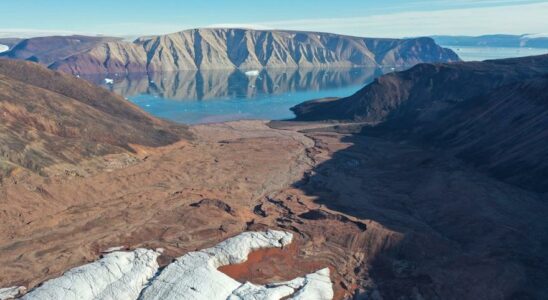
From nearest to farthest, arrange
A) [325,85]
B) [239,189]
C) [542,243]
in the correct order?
1. [542,243]
2. [239,189]
3. [325,85]

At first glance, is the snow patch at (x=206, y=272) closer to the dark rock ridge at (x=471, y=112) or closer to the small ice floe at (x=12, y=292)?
the small ice floe at (x=12, y=292)

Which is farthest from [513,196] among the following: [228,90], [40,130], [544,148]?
[228,90]

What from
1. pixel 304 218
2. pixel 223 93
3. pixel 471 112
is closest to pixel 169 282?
pixel 304 218

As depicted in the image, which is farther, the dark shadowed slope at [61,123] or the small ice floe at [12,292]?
the dark shadowed slope at [61,123]

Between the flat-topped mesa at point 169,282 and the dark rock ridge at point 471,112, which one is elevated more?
the dark rock ridge at point 471,112

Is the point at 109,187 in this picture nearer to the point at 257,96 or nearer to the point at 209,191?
the point at 209,191

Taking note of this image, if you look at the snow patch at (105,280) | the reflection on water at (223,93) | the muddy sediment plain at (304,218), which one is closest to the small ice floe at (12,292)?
the muddy sediment plain at (304,218)
